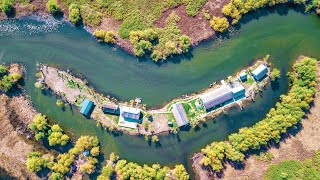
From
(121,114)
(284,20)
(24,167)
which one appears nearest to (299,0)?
(284,20)

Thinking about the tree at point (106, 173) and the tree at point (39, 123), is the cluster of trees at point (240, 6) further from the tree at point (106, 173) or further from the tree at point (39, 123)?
the tree at point (39, 123)

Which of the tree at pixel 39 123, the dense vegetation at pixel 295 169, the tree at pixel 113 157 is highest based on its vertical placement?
the tree at pixel 39 123

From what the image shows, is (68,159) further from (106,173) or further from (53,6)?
(53,6)

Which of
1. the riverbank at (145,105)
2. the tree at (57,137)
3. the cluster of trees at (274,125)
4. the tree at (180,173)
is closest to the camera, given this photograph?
the cluster of trees at (274,125)

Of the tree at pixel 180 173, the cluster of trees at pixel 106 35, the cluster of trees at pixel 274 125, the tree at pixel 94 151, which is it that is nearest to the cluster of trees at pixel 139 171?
the tree at pixel 180 173

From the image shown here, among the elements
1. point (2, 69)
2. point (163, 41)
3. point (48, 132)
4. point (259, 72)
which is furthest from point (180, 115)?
point (2, 69)

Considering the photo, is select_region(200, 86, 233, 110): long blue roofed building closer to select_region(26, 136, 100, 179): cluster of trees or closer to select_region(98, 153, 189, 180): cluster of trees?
select_region(98, 153, 189, 180): cluster of trees

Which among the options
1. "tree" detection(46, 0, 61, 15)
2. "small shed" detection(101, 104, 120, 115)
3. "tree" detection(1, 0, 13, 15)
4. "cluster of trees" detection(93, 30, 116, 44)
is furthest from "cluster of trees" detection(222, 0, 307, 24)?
"tree" detection(1, 0, 13, 15)
